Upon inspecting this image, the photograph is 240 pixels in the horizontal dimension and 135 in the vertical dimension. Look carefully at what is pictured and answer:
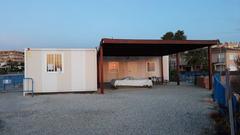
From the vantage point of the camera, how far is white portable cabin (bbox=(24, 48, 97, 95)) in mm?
15609

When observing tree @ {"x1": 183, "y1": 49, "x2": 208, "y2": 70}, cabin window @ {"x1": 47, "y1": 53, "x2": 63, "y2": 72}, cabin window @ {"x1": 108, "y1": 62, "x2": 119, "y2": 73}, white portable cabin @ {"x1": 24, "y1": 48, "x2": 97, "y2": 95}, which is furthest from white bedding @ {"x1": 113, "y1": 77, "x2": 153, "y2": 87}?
tree @ {"x1": 183, "y1": 49, "x2": 208, "y2": 70}

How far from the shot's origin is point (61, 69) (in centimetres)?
1588

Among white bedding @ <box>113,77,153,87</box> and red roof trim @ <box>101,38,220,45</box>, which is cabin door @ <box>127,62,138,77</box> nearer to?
white bedding @ <box>113,77,153,87</box>

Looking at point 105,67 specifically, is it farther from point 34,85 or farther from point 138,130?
point 138,130

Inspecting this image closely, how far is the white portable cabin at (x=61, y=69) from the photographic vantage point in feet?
51.2

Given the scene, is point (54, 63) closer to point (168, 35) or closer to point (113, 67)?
point (113, 67)

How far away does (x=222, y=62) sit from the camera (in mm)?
50969

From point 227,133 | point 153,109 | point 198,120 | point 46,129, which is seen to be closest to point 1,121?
point 46,129

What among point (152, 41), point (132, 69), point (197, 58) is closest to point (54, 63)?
point (152, 41)

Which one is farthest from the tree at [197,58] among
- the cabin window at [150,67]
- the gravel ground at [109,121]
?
the gravel ground at [109,121]

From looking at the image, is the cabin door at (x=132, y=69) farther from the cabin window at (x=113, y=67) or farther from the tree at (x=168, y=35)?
the tree at (x=168, y=35)

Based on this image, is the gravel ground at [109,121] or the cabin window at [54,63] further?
the cabin window at [54,63]

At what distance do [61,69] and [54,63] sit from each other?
20.8 inches

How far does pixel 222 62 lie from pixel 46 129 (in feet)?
160
